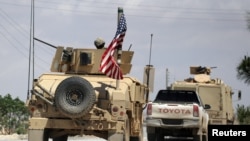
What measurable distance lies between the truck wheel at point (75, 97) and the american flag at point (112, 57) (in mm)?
1361

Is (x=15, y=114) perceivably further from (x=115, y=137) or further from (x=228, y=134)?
(x=228, y=134)

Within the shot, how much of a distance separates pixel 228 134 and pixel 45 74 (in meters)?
7.52

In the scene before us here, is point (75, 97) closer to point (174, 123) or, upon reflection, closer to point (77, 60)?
point (77, 60)

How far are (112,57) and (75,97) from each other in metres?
2.33

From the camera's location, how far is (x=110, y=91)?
14953mm

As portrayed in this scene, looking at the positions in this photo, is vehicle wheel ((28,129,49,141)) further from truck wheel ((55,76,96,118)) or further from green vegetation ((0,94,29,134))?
green vegetation ((0,94,29,134))

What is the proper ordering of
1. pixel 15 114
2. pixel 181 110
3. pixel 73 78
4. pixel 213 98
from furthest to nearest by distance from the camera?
pixel 15 114
pixel 213 98
pixel 181 110
pixel 73 78

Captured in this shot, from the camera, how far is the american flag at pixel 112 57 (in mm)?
15555

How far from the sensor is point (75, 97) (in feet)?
46.7

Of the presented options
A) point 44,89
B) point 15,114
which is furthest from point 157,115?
point 15,114

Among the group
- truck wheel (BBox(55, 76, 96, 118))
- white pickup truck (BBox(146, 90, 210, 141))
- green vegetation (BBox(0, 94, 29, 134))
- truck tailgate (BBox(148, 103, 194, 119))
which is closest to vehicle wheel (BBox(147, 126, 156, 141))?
white pickup truck (BBox(146, 90, 210, 141))

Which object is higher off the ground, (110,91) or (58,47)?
(58,47)

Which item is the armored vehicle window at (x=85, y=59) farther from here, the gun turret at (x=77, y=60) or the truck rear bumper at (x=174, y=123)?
the truck rear bumper at (x=174, y=123)

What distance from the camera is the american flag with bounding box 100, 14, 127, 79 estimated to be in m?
15.6
